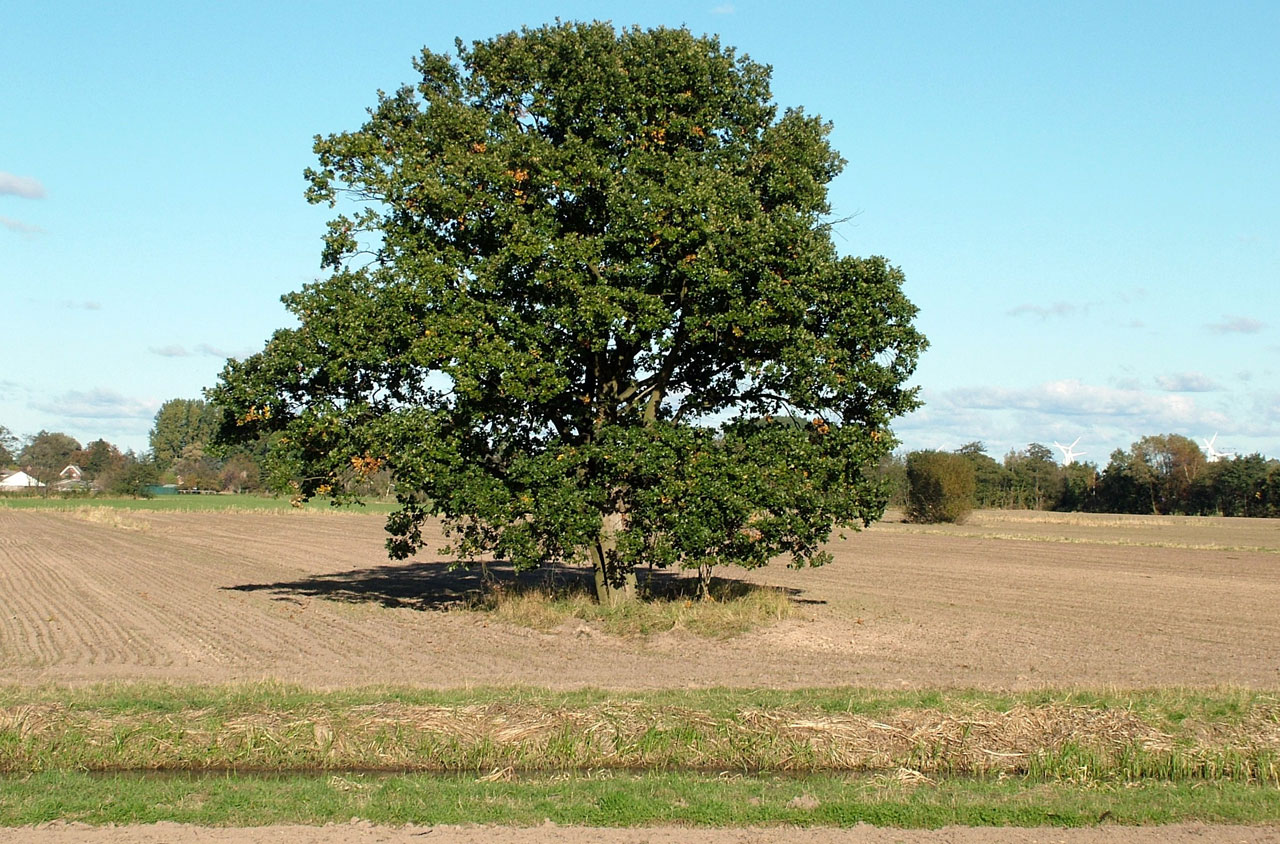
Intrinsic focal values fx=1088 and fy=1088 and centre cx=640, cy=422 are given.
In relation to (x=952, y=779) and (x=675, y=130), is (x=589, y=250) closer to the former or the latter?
(x=675, y=130)

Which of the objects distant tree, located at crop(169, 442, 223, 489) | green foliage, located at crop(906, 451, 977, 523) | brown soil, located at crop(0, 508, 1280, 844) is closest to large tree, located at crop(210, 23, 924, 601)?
brown soil, located at crop(0, 508, 1280, 844)

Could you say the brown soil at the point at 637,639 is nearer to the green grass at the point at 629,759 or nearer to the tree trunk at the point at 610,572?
the green grass at the point at 629,759

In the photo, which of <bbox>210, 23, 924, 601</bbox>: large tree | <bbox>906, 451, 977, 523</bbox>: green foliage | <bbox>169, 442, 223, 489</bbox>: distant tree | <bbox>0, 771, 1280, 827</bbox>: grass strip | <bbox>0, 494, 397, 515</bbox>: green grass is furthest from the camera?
<bbox>169, 442, 223, 489</bbox>: distant tree

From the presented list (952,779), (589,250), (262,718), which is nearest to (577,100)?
(589,250)

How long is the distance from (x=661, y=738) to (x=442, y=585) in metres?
22.0

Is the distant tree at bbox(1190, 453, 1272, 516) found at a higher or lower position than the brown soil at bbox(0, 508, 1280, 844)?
higher

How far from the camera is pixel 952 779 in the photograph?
11.7 meters

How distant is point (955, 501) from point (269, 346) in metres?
69.9

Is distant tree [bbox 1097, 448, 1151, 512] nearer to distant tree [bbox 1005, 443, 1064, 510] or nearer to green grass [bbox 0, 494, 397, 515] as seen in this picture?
distant tree [bbox 1005, 443, 1064, 510]

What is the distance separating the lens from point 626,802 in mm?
10320

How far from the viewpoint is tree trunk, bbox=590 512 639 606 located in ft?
77.2

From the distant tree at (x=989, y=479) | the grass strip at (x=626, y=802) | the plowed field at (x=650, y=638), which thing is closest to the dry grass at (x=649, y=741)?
the grass strip at (x=626, y=802)

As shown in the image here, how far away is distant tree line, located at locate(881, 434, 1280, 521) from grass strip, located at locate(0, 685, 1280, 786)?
85170 millimetres

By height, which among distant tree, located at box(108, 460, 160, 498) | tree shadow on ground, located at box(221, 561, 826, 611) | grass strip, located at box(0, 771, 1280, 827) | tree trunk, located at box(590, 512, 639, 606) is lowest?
grass strip, located at box(0, 771, 1280, 827)
